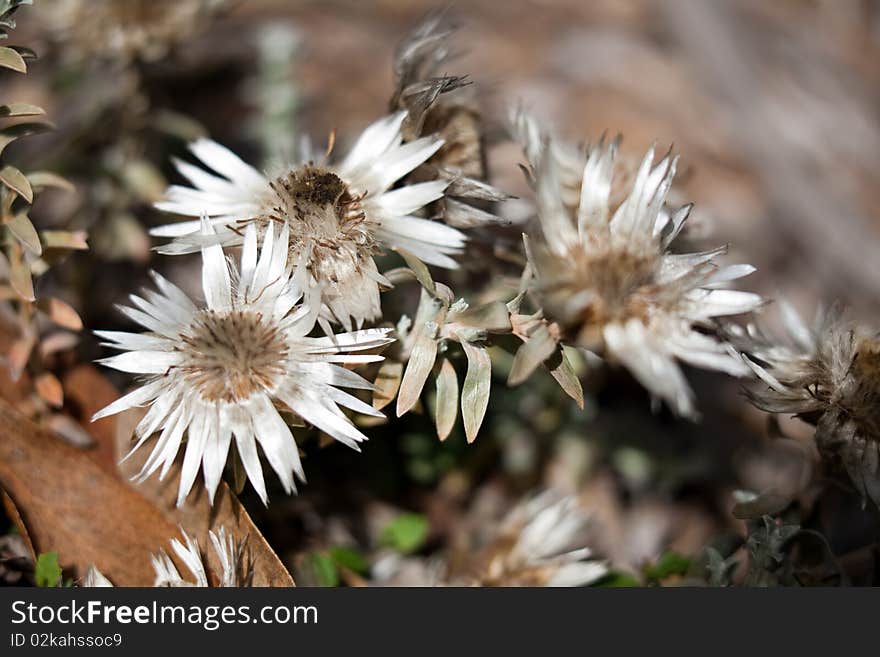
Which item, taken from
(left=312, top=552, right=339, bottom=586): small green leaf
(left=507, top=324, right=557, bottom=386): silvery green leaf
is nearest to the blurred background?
(left=312, top=552, right=339, bottom=586): small green leaf

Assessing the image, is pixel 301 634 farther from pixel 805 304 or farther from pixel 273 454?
pixel 805 304

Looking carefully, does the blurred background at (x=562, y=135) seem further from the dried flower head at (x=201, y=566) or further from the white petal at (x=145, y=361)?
the white petal at (x=145, y=361)

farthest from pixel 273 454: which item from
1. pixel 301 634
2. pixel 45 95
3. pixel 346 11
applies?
pixel 346 11

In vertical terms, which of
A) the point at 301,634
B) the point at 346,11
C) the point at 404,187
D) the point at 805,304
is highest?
the point at 346,11

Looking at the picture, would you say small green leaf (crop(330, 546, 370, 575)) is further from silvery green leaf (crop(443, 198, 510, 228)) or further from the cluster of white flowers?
silvery green leaf (crop(443, 198, 510, 228))

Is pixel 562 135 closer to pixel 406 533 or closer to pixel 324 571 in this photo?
pixel 406 533
